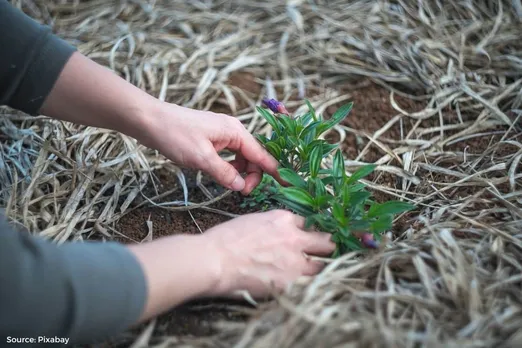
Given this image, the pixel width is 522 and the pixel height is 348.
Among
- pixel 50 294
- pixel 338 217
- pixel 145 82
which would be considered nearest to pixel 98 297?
pixel 50 294

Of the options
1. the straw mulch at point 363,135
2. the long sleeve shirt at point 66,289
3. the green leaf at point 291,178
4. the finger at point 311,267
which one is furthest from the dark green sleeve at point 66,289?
the green leaf at point 291,178

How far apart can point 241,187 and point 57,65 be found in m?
0.60

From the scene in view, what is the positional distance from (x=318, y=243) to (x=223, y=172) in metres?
0.34

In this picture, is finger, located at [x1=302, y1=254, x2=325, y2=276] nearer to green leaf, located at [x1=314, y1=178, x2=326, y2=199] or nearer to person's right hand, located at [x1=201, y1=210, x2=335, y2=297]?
person's right hand, located at [x1=201, y1=210, x2=335, y2=297]

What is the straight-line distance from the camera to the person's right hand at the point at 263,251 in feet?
4.31

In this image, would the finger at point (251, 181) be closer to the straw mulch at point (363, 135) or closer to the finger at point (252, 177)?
the finger at point (252, 177)

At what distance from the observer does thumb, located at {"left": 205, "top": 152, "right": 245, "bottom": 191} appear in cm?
157

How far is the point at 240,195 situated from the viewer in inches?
73.4

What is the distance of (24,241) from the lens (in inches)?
43.7

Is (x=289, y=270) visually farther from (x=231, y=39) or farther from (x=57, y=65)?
(x=231, y=39)

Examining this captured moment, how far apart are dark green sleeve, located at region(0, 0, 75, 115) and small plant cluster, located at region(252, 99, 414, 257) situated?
0.59 metres

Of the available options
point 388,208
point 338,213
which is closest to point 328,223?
point 338,213

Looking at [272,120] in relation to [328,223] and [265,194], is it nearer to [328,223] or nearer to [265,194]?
[265,194]

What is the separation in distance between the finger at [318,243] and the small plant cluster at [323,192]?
0.02 meters
